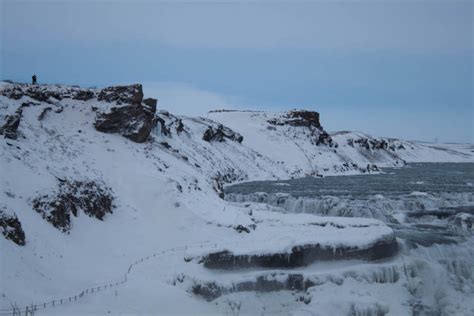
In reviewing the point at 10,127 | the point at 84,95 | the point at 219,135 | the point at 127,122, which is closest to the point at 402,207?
the point at 127,122

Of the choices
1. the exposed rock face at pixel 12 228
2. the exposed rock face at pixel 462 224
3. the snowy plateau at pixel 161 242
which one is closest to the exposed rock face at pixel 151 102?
the snowy plateau at pixel 161 242

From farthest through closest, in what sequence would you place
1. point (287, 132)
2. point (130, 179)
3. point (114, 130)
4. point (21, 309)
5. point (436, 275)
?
1. point (287, 132)
2. point (114, 130)
3. point (130, 179)
4. point (436, 275)
5. point (21, 309)

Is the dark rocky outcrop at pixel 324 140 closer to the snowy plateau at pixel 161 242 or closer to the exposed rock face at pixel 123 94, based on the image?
the snowy plateau at pixel 161 242

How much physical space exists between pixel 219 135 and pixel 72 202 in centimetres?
4458

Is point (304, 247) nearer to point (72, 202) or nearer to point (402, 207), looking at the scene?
point (72, 202)

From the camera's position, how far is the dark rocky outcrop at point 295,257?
861 inches

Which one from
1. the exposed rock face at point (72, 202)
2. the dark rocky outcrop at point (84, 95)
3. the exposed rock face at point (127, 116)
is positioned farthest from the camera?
the dark rocky outcrop at point (84, 95)

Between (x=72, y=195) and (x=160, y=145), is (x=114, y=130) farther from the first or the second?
(x=72, y=195)

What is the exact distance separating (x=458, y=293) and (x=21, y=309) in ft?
62.2

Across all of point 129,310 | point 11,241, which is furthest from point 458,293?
point 11,241

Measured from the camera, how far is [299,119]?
90688 millimetres

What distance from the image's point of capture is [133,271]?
21.2 meters

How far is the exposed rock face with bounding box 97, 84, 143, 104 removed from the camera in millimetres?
41062

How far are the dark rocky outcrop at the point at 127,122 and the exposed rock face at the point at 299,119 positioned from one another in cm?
5186
